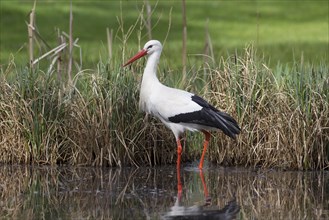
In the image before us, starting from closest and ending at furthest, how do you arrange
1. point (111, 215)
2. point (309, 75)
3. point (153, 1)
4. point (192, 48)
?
point (111, 215) → point (309, 75) → point (192, 48) → point (153, 1)

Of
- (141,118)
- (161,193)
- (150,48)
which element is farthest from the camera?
(150,48)

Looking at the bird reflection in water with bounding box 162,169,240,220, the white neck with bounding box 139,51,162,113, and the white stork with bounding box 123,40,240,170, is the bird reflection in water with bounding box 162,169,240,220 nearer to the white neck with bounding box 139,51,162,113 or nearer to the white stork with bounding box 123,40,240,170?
the white stork with bounding box 123,40,240,170

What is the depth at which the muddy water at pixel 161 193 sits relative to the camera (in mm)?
9430

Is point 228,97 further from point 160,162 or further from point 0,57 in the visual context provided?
point 0,57

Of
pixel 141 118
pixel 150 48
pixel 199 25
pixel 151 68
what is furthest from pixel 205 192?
pixel 199 25

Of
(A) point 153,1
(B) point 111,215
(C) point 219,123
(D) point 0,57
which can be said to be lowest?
(B) point 111,215

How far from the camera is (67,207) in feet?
31.9

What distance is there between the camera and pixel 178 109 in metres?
11.9

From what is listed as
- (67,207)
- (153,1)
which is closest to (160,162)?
(67,207)

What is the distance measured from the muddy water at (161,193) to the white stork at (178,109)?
1.63 ft

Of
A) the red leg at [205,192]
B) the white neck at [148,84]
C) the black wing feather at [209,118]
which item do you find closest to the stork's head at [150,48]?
the white neck at [148,84]

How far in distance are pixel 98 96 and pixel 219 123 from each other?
1677 mm

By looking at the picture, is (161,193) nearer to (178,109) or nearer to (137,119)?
(178,109)

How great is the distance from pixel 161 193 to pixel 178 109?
164 cm
